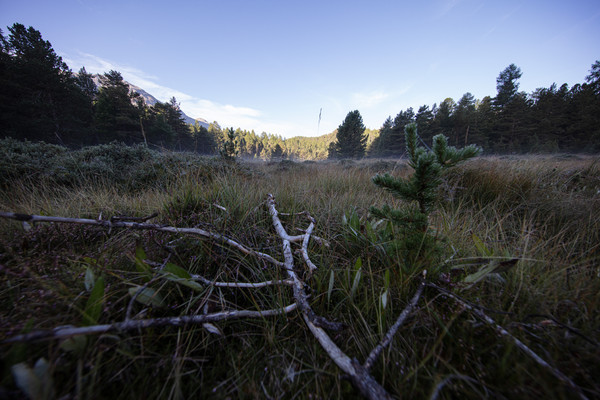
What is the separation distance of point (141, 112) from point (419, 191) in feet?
78.0

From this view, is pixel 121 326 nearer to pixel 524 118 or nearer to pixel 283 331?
pixel 283 331

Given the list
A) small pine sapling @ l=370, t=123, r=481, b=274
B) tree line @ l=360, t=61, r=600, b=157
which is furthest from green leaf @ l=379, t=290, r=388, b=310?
tree line @ l=360, t=61, r=600, b=157

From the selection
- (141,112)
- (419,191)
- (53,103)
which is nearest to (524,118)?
(419,191)

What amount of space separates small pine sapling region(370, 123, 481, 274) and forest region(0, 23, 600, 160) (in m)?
16.9

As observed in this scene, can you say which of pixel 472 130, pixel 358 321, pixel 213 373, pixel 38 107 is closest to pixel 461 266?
pixel 358 321

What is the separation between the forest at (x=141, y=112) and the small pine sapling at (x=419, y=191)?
55.4ft

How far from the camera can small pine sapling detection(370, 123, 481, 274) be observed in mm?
957

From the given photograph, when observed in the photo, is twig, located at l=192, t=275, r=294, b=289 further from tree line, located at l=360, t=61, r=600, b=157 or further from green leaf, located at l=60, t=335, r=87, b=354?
tree line, located at l=360, t=61, r=600, b=157

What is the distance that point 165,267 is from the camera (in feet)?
2.99

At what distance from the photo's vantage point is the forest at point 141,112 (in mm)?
17703

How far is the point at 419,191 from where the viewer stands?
1018 millimetres

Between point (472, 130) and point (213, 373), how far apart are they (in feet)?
121

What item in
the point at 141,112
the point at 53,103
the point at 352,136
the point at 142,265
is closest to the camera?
the point at 142,265

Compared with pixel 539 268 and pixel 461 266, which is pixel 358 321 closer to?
pixel 461 266
